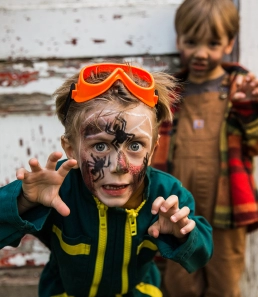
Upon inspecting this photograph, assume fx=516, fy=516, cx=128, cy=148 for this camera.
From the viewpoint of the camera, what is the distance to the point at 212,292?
2396mm

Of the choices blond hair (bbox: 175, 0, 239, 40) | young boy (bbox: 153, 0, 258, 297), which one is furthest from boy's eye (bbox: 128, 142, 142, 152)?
blond hair (bbox: 175, 0, 239, 40)

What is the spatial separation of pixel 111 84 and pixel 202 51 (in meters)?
0.85

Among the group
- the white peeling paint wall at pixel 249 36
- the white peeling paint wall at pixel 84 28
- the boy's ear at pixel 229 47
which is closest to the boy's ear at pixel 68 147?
the white peeling paint wall at pixel 84 28

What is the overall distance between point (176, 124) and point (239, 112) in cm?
30

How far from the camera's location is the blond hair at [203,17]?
2236 mm

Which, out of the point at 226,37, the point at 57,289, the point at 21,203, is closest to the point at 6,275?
the point at 57,289

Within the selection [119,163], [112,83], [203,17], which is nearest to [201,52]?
[203,17]

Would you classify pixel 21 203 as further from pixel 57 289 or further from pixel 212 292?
pixel 212 292

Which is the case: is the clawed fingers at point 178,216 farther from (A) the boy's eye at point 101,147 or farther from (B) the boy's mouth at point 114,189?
(A) the boy's eye at point 101,147

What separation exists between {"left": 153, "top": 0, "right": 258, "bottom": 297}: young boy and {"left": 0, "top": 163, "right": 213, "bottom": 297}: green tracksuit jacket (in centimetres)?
56

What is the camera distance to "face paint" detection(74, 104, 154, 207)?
4.96 feet

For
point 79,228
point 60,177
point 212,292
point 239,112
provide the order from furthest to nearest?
point 212,292 → point 239,112 → point 79,228 → point 60,177

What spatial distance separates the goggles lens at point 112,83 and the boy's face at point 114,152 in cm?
4

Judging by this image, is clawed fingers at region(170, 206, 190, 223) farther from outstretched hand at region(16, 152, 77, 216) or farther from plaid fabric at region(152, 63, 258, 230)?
plaid fabric at region(152, 63, 258, 230)
